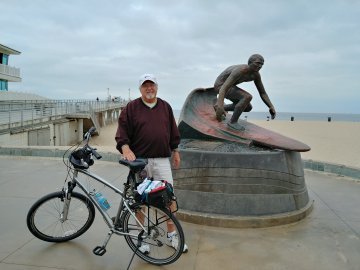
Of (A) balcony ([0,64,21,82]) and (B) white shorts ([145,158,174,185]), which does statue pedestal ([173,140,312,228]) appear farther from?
(A) balcony ([0,64,21,82])

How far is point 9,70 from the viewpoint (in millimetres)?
38594

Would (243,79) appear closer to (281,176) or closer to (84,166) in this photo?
(281,176)

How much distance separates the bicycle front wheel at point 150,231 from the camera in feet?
10.3

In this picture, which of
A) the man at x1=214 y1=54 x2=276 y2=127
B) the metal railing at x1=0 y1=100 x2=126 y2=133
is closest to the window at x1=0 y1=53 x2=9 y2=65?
the metal railing at x1=0 y1=100 x2=126 y2=133

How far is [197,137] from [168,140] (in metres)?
2.20

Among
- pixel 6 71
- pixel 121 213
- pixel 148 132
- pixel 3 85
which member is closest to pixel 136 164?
pixel 148 132

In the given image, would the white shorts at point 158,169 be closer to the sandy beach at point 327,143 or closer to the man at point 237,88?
the man at point 237,88

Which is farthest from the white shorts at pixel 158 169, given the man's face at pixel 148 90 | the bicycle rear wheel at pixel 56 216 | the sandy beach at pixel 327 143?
the sandy beach at pixel 327 143

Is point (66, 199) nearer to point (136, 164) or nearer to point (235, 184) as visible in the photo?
point (136, 164)

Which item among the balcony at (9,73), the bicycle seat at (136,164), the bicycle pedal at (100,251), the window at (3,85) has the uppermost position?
the balcony at (9,73)

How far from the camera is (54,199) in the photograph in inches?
144

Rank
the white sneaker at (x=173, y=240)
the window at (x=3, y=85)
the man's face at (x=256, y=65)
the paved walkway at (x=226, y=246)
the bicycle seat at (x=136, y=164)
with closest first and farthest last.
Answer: the bicycle seat at (x=136, y=164)
the white sneaker at (x=173, y=240)
the paved walkway at (x=226, y=246)
the man's face at (x=256, y=65)
the window at (x=3, y=85)

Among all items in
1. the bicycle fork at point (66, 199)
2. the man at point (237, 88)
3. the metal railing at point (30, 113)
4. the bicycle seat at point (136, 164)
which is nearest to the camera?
the bicycle seat at point (136, 164)

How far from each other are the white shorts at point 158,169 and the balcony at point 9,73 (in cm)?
3898
